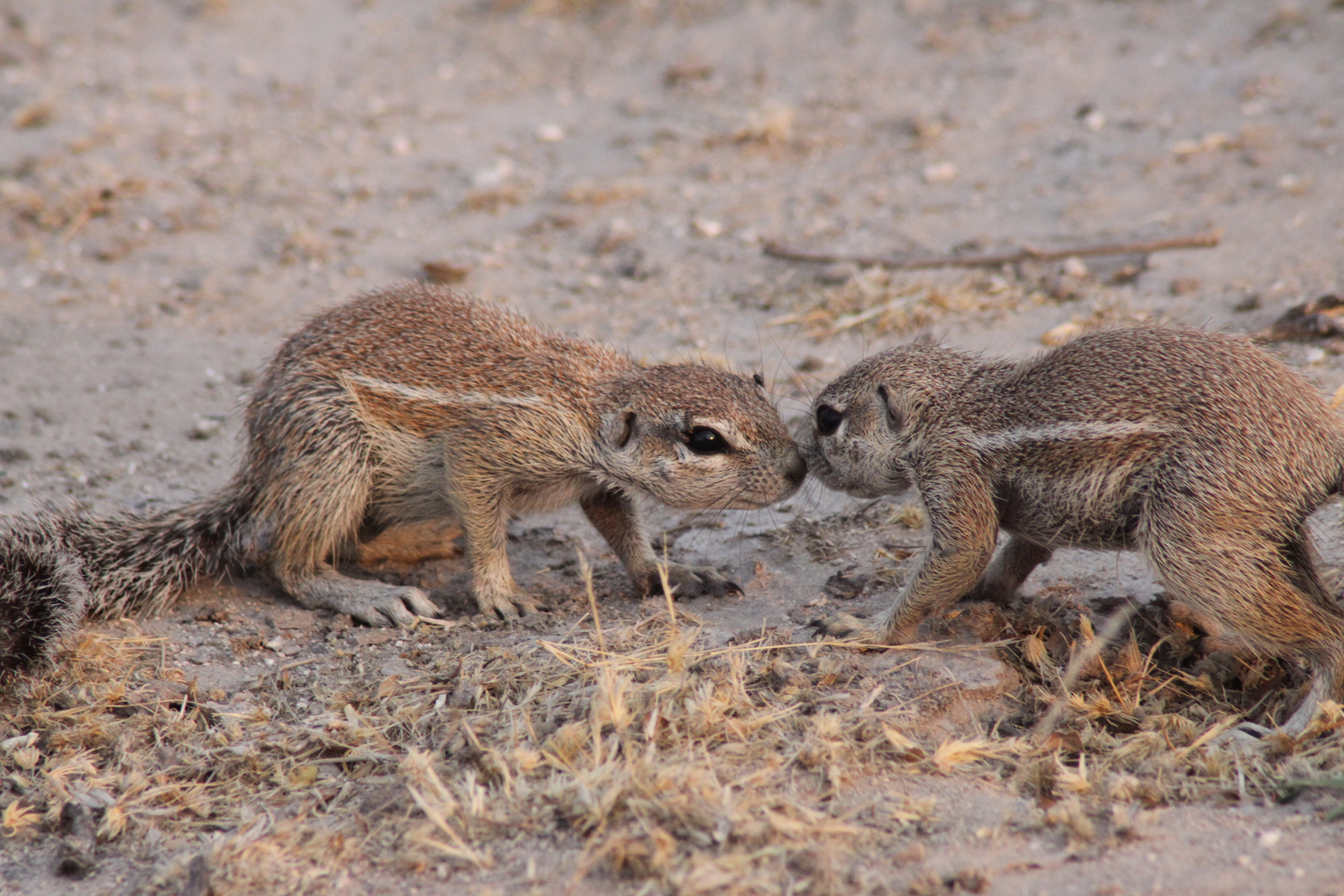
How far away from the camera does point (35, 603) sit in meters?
4.08

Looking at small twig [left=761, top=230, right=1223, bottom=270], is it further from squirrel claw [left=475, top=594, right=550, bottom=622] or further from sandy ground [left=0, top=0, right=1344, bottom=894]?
squirrel claw [left=475, top=594, right=550, bottom=622]

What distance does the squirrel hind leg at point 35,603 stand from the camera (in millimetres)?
3984

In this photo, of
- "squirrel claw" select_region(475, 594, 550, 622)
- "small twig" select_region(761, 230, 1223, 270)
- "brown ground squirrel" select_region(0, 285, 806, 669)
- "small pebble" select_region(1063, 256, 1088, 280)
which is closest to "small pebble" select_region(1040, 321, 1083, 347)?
"small pebble" select_region(1063, 256, 1088, 280)

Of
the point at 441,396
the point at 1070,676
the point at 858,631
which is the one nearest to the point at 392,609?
the point at 441,396

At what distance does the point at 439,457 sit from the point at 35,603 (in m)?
1.53

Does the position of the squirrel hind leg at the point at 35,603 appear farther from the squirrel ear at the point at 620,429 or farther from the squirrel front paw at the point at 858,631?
the squirrel front paw at the point at 858,631

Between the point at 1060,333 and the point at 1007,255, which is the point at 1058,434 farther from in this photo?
the point at 1007,255

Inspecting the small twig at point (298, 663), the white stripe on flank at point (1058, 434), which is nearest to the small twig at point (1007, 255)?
the white stripe on flank at point (1058, 434)

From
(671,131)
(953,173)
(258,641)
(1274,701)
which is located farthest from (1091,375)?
(671,131)

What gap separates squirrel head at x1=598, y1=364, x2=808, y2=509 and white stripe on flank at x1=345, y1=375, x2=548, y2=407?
32cm

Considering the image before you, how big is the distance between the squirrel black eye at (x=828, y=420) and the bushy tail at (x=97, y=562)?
2.39 meters

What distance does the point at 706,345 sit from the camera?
262 inches

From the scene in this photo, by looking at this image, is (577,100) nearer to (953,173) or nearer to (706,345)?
(953,173)

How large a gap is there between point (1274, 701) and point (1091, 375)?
1.24 metres
